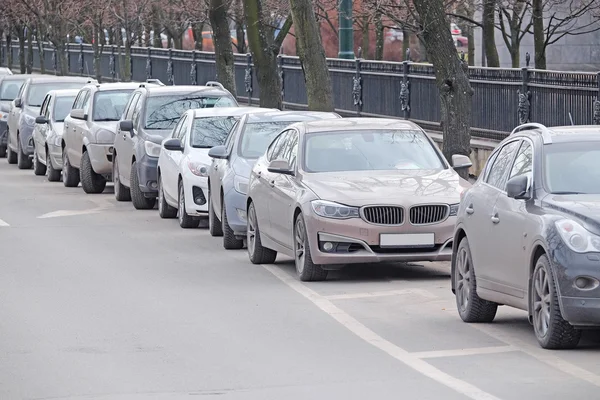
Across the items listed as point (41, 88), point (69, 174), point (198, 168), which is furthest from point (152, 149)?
point (41, 88)

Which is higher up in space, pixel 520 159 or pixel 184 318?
pixel 520 159

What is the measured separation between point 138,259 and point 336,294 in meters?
3.79

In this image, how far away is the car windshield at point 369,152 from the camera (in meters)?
14.8

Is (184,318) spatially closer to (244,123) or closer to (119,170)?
(244,123)

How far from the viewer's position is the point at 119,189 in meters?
24.1

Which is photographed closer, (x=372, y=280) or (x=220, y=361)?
(x=220, y=361)

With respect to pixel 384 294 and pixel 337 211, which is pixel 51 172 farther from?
pixel 384 294

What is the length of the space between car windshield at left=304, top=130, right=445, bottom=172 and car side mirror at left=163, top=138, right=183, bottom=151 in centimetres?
486

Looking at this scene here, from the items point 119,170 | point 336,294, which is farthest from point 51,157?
point 336,294

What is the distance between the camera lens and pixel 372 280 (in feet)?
46.5

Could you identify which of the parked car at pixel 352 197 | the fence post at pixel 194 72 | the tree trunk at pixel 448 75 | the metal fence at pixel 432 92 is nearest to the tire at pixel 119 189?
the metal fence at pixel 432 92

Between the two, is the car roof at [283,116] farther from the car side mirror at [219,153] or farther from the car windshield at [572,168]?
the car windshield at [572,168]

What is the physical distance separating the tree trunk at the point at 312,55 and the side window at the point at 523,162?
42.5 feet

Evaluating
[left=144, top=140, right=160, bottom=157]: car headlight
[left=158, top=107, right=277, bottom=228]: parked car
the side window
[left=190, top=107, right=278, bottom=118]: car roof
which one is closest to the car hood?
the side window
